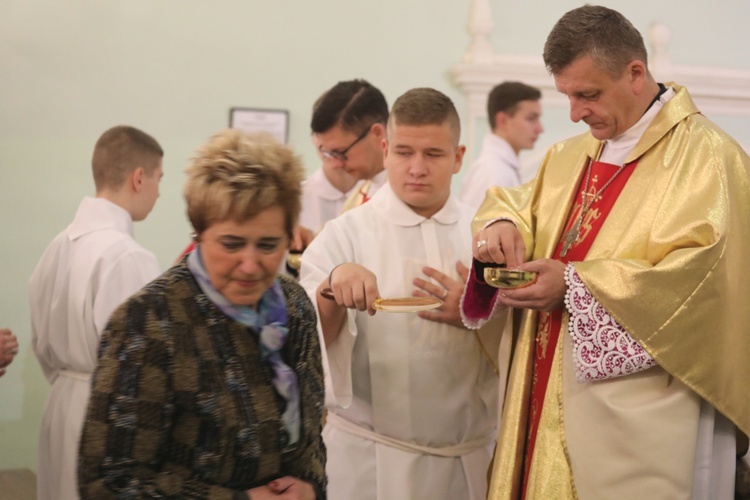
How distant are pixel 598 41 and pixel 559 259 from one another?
670 mm

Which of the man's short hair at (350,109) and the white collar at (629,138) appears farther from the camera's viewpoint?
the man's short hair at (350,109)

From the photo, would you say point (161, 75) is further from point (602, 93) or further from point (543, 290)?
point (543, 290)

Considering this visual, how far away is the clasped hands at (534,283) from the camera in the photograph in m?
2.59

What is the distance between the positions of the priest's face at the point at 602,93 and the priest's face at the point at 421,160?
0.43 m

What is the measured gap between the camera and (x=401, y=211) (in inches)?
123

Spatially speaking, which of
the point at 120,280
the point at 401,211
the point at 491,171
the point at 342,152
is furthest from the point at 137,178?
the point at 491,171

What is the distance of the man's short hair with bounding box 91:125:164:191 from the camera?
13.1 ft

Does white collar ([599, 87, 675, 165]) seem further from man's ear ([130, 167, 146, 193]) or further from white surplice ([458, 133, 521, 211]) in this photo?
white surplice ([458, 133, 521, 211])

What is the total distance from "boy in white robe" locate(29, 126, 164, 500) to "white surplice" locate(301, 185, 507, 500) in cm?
110

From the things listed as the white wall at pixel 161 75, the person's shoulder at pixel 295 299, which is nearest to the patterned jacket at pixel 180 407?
the person's shoulder at pixel 295 299

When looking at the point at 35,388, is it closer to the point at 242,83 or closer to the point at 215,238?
the point at 242,83

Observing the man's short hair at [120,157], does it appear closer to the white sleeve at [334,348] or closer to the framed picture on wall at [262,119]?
the white sleeve at [334,348]

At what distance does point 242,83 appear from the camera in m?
6.73

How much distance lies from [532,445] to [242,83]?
4523mm
